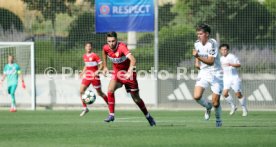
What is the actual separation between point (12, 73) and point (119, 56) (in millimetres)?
11080

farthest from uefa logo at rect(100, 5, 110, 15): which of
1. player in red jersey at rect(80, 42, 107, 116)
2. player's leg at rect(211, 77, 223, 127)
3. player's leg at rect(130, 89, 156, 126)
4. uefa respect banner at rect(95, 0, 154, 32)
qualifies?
player's leg at rect(211, 77, 223, 127)

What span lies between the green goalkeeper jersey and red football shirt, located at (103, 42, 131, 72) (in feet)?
34.9

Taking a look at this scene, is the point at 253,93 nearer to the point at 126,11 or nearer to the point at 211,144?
the point at 126,11

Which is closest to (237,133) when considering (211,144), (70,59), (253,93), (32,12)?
(211,144)

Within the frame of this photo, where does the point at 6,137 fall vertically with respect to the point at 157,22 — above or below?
below

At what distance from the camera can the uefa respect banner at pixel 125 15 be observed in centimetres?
2922

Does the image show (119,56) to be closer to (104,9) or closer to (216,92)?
(216,92)

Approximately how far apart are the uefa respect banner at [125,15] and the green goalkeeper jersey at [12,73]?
12.9 feet

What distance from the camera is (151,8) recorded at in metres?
29.3

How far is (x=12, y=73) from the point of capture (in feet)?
88.3

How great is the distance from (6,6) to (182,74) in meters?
8.02

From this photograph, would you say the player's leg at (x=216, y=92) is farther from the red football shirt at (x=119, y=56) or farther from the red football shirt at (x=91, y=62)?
the red football shirt at (x=91, y=62)

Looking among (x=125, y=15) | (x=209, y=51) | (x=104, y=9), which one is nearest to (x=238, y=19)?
(x=125, y=15)

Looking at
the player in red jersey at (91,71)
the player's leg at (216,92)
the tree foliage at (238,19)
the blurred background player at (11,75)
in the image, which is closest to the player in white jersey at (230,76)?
the player in red jersey at (91,71)
